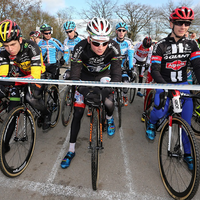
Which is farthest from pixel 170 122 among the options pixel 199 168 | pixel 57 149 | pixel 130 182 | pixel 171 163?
pixel 57 149

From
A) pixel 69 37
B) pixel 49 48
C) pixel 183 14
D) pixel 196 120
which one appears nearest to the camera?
pixel 183 14

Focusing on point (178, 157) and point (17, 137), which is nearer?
point (178, 157)

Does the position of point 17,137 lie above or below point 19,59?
below

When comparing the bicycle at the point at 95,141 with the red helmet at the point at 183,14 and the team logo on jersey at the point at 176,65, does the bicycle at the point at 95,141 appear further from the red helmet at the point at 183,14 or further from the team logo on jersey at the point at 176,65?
the red helmet at the point at 183,14

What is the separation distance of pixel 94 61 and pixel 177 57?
1436mm

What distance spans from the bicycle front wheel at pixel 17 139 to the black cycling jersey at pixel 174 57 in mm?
2288

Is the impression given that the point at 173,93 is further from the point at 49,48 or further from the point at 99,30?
the point at 49,48

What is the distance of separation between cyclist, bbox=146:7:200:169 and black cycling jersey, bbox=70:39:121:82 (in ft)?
2.10

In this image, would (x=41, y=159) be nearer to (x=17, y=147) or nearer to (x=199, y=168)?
(x=17, y=147)

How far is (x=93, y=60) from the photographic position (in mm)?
2742

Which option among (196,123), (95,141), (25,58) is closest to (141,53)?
(196,123)

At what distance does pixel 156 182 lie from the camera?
2.49 m

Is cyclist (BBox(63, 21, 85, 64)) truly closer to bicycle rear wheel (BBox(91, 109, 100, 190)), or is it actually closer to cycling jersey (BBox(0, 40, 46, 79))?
cycling jersey (BBox(0, 40, 46, 79))

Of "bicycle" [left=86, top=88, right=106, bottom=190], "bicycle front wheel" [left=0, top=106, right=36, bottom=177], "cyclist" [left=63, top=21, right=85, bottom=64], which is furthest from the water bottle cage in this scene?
"cyclist" [left=63, top=21, right=85, bottom=64]
